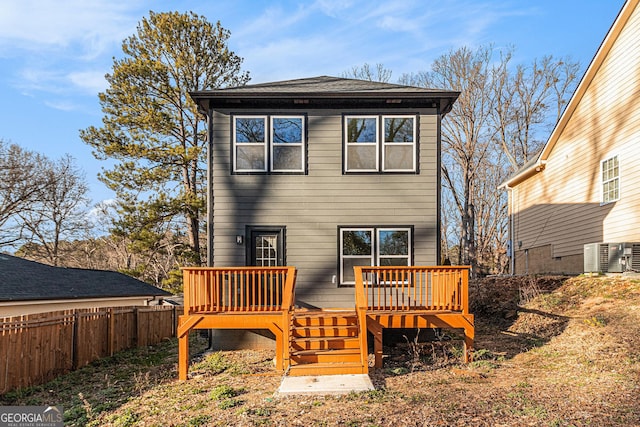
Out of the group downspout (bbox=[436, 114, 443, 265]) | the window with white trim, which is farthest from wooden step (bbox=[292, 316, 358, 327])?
downspout (bbox=[436, 114, 443, 265])

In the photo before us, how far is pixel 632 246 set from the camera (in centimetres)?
1091

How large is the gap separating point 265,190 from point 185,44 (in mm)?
12983

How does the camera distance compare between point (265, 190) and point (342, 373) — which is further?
point (265, 190)

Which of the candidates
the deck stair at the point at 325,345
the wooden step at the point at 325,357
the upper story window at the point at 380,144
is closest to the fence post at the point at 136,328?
the deck stair at the point at 325,345

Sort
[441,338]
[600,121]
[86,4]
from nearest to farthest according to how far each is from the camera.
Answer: [441,338]
[86,4]
[600,121]

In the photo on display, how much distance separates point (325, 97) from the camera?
986cm

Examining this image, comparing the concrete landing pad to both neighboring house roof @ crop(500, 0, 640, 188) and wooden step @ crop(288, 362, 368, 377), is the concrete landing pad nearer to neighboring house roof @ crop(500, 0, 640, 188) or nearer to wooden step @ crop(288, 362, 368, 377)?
wooden step @ crop(288, 362, 368, 377)

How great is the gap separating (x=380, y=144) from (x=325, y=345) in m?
4.67

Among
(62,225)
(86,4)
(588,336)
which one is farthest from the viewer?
(62,225)

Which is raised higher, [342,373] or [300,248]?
[300,248]

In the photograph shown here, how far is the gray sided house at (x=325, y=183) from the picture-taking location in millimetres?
9969

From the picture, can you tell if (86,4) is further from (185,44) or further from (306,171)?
(185,44)

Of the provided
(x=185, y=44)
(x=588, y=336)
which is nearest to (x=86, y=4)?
(x=185, y=44)

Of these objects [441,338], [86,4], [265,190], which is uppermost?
[86,4]
